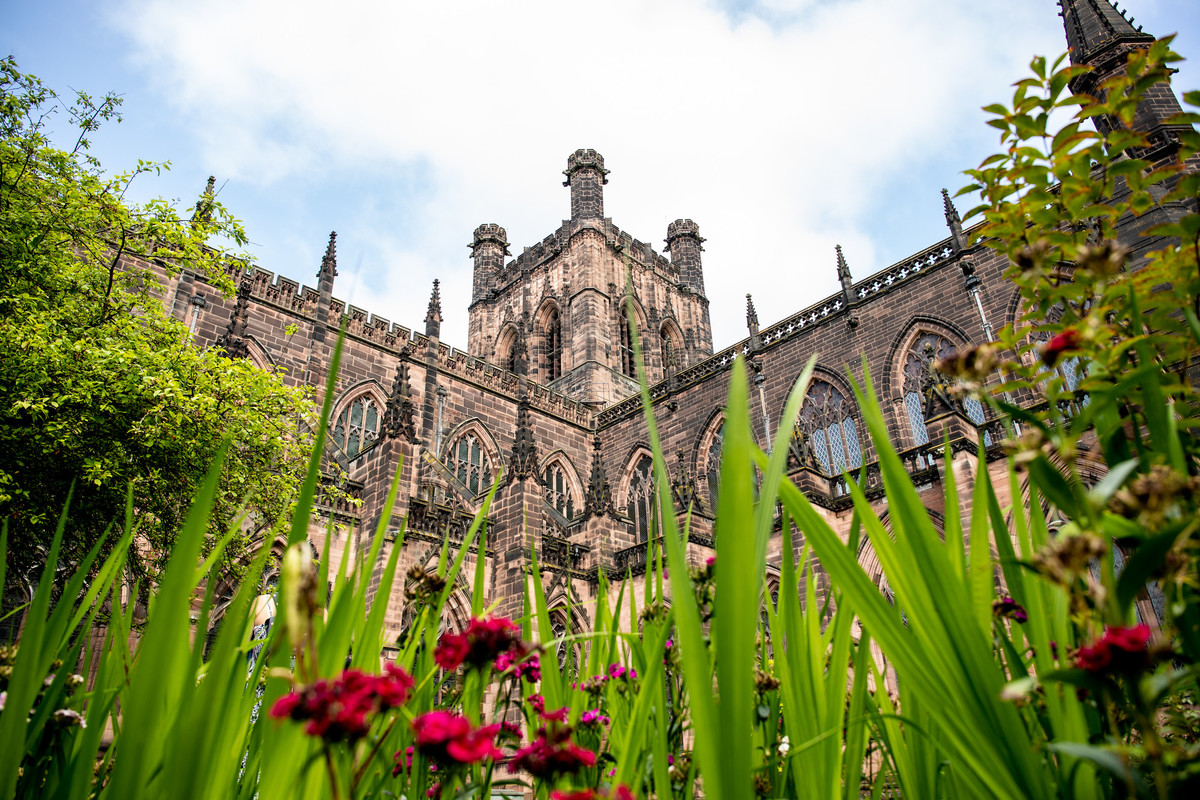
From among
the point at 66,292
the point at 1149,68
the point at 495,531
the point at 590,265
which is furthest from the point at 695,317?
the point at 1149,68

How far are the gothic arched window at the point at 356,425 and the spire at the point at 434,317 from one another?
2.66m

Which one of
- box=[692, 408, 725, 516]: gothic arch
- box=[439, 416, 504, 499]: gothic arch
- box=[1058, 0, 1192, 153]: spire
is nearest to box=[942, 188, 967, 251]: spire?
box=[1058, 0, 1192, 153]: spire

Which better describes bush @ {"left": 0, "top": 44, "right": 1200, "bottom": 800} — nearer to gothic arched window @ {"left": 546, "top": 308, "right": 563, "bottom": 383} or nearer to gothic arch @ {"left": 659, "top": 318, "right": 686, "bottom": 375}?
gothic arched window @ {"left": 546, "top": 308, "right": 563, "bottom": 383}

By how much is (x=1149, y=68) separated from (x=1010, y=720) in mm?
1603

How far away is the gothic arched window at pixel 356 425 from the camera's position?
15.6 meters

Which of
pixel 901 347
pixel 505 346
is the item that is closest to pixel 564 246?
pixel 505 346

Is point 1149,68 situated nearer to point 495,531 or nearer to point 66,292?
point 66,292

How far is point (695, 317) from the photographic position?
28.0 metres

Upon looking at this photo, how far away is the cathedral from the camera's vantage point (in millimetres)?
11141

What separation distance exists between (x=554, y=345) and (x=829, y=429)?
12262mm

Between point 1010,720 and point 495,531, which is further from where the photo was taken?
point 495,531

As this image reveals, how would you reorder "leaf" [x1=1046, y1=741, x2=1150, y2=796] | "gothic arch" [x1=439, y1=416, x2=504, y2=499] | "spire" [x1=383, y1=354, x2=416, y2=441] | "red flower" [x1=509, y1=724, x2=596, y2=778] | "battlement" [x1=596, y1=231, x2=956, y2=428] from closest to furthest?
1. "leaf" [x1=1046, y1=741, x2=1150, y2=796]
2. "red flower" [x1=509, y1=724, x2=596, y2=778]
3. "spire" [x1=383, y1=354, x2=416, y2=441]
4. "battlement" [x1=596, y1=231, x2=956, y2=428]
5. "gothic arch" [x1=439, y1=416, x2=504, y2=499]

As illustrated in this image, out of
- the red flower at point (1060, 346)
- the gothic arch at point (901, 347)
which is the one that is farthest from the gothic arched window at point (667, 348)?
the red flower at point (1060, 346)

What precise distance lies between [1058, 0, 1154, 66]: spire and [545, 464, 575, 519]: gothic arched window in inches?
583
